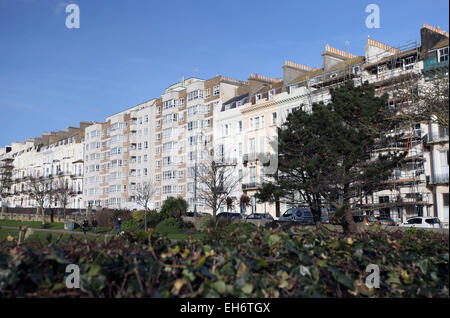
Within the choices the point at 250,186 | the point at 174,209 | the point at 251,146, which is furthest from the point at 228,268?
the point at 251,146

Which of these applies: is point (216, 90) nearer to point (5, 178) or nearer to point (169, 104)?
point (169, 104)

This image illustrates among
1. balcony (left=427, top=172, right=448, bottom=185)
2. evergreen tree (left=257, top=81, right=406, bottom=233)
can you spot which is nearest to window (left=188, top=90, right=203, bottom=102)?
evergreen tree (left=257, top=81, right=406, bottom=233)

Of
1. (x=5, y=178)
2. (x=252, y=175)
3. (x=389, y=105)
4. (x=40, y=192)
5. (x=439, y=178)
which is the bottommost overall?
(x=439, y=178)

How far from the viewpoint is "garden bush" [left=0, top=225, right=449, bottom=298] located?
4.04m

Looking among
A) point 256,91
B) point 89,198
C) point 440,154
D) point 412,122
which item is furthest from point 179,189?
point 412,122

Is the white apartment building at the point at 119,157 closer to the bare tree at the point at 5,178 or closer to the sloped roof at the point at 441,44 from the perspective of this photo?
the bare tree at the point at 5,178

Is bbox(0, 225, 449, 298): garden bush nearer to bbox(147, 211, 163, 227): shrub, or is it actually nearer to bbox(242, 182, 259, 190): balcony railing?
bbox(147, 211, 163, 227): shrub

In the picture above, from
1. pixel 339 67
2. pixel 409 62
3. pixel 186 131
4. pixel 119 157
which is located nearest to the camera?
pixel 409 62

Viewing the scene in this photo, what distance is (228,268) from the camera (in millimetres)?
4461

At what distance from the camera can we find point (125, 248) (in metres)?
4.81

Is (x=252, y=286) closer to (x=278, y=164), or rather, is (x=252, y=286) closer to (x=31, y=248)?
(x=31, y=248)

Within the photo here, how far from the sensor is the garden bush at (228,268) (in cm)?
404

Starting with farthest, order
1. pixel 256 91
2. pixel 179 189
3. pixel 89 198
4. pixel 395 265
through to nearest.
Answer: pixel 89 198 < pixel 179 189 < pixel 256 91 < pixel 395 265

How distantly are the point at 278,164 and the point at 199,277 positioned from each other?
33953mm
